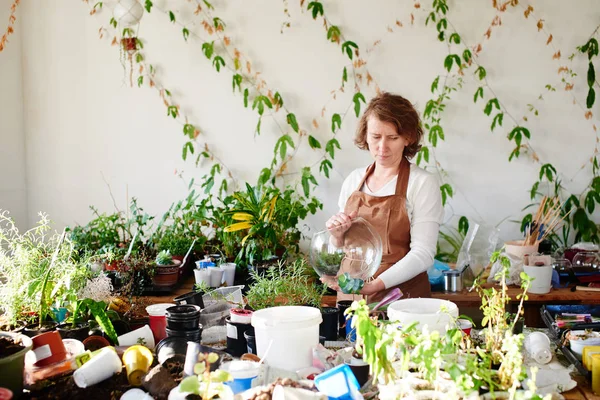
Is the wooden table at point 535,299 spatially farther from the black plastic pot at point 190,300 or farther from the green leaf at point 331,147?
the black plastic pot at point 190,300

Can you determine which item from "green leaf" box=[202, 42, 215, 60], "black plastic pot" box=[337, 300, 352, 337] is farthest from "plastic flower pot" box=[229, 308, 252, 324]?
"green leaf" box=[202, 42, 215, 60]

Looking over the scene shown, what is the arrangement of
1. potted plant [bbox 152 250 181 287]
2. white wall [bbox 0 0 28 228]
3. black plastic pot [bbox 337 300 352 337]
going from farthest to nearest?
white wall [bbox 0 0 28 228]
potted plant [bbox 152 250 181 287]
black plastic pot [bbox 337 300 352 337]

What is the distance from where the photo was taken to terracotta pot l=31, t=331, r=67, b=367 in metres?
1.66

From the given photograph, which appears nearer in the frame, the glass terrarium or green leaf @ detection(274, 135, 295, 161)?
the glass terrarium

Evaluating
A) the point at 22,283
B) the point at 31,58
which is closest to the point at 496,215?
the point at 22,283

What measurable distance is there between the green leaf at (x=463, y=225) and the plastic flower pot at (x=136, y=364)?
2.88 metres

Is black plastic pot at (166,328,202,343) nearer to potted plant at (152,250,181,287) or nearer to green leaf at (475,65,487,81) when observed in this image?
potted plant at (152,250,181,287)

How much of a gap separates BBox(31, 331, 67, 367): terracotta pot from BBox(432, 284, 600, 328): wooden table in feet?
6.84

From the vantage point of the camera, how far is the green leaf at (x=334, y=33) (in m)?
4.09

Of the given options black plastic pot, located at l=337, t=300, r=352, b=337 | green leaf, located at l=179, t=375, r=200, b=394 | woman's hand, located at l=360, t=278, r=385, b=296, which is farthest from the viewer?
woman's hand, located at l=360, t=278, r=385, b=296

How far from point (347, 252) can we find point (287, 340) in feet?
1.95

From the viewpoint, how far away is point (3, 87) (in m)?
4.15

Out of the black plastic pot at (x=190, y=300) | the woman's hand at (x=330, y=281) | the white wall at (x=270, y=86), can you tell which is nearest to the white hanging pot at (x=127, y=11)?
the white wall at (x=270, y=86)

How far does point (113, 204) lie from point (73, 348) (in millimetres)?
2757
